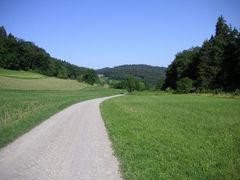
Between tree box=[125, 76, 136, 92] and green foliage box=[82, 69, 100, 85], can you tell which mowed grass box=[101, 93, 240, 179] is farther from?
green foliage box=[82, 69, 100, 85]

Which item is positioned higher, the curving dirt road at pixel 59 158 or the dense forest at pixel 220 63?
the dense forest at pixel 220 63

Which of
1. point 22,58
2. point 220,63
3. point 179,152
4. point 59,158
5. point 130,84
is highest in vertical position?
point 22,58

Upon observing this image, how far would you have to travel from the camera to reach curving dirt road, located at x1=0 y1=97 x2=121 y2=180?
31.1 feet

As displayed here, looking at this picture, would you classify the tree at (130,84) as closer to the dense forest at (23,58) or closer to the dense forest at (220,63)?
the dense forest at (23,58)

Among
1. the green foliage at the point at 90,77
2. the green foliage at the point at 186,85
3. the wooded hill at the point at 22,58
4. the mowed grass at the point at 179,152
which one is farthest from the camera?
the green foliage at the point at 90,77

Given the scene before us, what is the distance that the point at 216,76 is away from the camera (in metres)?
79.3

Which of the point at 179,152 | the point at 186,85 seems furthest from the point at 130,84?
the point at 179,152

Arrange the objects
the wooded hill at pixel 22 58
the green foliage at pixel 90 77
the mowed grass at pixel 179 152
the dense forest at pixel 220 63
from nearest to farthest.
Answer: the mowed grass at pixel 179 152 → the dense forest at pixel 220 63 → the wooded hill at pixel 22 58 → the green foliage at pixel 90 77

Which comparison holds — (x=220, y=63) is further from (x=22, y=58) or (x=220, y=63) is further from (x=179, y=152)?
(x=22, y=58)

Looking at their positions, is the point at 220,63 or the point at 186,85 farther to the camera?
the point at 186,85

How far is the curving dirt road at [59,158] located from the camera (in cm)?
948

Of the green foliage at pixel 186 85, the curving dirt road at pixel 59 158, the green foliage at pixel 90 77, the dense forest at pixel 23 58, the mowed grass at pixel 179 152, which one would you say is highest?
the dense forest at pixel 23 58

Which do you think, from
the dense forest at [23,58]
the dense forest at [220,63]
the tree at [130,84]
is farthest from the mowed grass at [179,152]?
the tree at [130,84]

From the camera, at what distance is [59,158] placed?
11594mm
